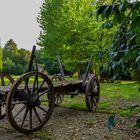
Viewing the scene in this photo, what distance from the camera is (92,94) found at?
891 cm

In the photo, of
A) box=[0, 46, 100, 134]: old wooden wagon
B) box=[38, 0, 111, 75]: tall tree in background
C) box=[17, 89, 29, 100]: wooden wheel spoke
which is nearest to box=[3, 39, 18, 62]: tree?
box=[38, 0, 111, 75]: tall tree in background

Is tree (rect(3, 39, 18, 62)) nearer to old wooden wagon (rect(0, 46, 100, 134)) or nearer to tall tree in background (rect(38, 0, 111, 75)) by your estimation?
tall tree in background (rect(38, 0, 111, 75))

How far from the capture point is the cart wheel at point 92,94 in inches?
334

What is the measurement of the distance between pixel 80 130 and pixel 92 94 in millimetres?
2521

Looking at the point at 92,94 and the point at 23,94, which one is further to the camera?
the point at 92,94

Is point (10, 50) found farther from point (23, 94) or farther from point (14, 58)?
point (23, 94)

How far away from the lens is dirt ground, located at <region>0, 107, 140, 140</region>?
593cm

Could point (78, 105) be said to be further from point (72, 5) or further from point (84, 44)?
point (72, 5)

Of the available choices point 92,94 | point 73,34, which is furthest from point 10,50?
point 92,94

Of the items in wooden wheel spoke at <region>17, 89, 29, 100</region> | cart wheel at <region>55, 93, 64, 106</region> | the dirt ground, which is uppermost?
wooden wheel spoke at <region>17, 89, 29, 100</region>

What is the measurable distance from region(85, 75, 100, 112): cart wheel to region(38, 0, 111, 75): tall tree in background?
45.2 feet

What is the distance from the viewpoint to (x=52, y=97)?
21.6 feet

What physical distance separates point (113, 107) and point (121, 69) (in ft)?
24.1

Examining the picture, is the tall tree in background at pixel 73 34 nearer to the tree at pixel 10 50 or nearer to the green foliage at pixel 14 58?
the green foliage at pixel 14 58
